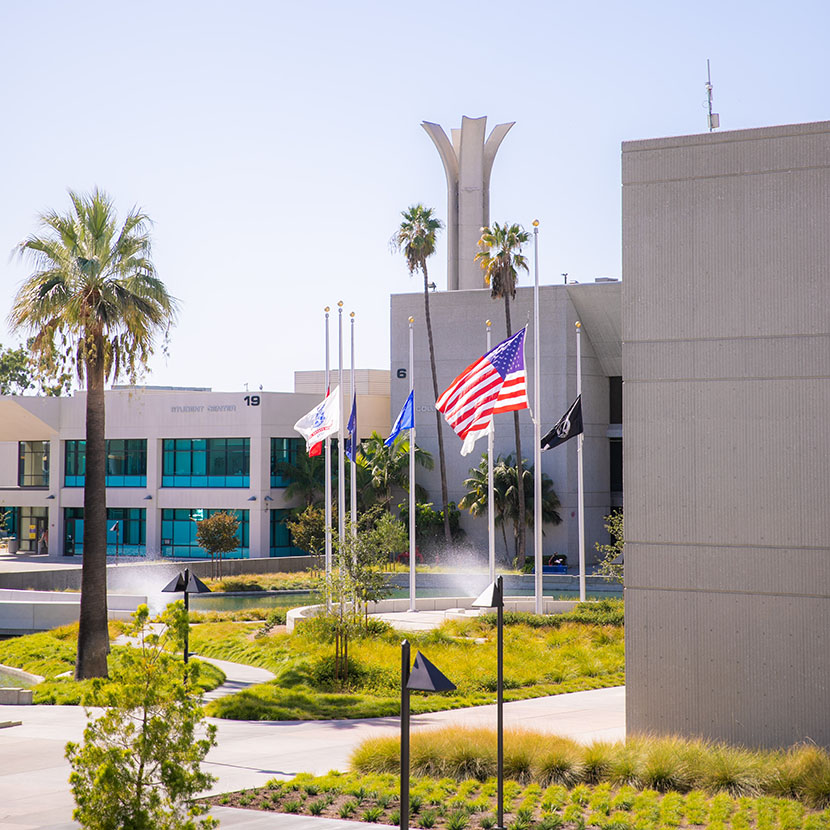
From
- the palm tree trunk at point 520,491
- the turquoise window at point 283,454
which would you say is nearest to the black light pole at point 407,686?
the palm tree trunk at point 520,491

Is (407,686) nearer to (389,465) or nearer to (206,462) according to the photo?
(389,465)

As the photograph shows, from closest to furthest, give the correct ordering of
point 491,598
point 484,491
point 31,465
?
point 491,598, point 484,491, point 31,465

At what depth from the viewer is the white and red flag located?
29.5 meters

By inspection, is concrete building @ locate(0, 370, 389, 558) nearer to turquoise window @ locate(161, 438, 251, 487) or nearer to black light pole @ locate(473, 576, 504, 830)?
turquoise window @ locate(161, 438, 251, 487)

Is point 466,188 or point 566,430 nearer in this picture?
point 566,430

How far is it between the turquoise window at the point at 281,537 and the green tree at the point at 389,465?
5205 millimetres

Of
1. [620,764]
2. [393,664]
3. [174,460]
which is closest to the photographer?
[620,764]

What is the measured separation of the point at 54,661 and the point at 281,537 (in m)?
34.1

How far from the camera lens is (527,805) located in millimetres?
12039

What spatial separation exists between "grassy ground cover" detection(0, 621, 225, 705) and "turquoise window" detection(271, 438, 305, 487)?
28638mm

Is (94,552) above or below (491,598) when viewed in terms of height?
above

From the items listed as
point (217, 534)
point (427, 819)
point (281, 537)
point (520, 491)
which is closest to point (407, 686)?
point (427, 819)

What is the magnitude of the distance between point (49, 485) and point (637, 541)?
55.3 meters

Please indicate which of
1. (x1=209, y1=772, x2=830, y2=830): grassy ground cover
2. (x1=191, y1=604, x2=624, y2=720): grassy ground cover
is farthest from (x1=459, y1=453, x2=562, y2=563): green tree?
(x1=209, y1=772, x2=830, y2=830): grassy ground cover
